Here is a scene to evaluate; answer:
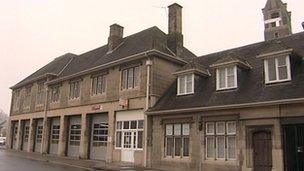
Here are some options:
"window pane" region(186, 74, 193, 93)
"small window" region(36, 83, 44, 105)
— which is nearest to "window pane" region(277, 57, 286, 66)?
"window pane" region(186, 74, 193, 93)

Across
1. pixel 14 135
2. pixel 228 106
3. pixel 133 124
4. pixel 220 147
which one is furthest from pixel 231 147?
pixel 14 135

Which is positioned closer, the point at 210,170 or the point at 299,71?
the point at 299,71

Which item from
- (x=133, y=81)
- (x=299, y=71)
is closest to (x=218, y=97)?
(x=299, y=71)

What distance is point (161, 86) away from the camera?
78.1 feet

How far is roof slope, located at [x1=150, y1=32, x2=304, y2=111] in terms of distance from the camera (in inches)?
653

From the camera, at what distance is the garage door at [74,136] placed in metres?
30.5

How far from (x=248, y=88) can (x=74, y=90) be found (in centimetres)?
1801

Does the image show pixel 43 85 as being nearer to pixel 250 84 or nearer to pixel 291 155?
pixel 250 84

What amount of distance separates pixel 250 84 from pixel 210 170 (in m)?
5.10

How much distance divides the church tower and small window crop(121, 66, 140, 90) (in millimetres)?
34306

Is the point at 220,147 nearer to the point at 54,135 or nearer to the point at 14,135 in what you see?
the point at 54,135

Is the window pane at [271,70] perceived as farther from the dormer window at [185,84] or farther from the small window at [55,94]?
the small window at [55,94]

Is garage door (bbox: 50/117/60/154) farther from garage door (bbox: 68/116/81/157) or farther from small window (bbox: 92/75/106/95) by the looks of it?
small window (bbox: 92/75/106/95)

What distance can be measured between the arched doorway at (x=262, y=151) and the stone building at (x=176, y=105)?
0.05 m
